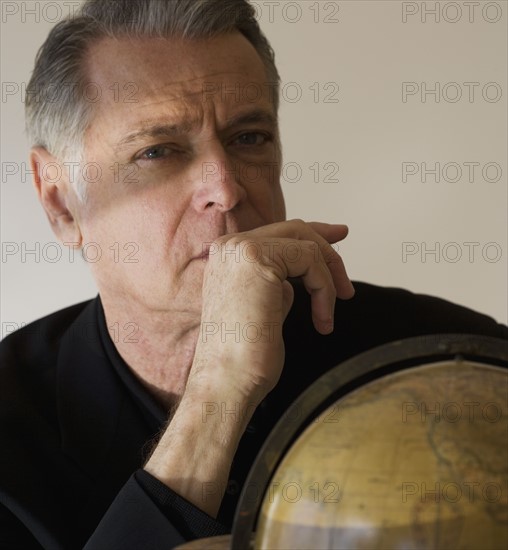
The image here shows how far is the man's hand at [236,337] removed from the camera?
3.61 feet

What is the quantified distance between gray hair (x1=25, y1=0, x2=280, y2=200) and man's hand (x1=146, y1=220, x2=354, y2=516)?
0.41 meters

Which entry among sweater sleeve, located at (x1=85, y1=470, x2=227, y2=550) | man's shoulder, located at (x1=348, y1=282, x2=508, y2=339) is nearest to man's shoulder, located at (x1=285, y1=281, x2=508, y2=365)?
man's shoulder, located at (x1=348, y1=282, x2=508, y2=339)

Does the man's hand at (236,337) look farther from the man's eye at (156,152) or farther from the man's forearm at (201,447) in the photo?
the man's eye at (156,152)

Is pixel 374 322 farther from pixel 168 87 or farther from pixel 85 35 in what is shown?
pixel 85 35

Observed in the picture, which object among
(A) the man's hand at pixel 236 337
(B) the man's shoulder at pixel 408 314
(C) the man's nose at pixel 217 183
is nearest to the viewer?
(A) the man's hand at pixel 236 337

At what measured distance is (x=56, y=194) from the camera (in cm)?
164

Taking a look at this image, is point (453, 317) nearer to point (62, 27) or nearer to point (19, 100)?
point (62, 27)

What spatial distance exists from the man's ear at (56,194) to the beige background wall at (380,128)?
2.48 ft

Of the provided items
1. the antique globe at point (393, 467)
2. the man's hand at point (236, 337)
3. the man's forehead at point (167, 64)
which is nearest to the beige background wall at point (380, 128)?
the man's forehead at point (167, 64)

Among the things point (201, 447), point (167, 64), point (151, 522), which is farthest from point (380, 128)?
point (151, 522)

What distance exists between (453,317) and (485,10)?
3.74ft

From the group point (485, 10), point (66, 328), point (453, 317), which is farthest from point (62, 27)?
point (485, 10)

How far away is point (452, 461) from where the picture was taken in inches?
25.4

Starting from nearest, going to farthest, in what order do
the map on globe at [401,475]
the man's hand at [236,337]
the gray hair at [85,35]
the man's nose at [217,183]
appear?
the map on globe at [401,475] < the man's hand at [236,337] < the man's nose at [217,183] < the gray hair at [85,35]
